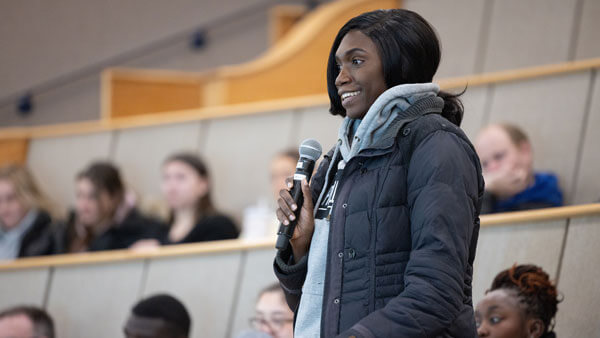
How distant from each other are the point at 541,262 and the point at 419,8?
2125 millimetres

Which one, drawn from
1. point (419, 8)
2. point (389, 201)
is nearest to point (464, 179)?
point (389, 201)

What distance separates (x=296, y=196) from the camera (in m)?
1.28

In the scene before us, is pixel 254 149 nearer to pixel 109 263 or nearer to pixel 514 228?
pixel 109 263

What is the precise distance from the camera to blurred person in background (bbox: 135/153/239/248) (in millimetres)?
3258

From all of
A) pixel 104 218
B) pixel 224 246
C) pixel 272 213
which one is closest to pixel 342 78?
pixel 224 246

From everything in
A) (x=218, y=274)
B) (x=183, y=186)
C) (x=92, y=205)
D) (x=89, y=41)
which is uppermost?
(x=89, y=41)

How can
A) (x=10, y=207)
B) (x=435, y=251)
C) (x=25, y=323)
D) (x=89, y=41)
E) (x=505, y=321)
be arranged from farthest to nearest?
(x=89, y=41), (x=10, y=207), (x=25, y=323), (x=505, y=321), (x=435, y=251)

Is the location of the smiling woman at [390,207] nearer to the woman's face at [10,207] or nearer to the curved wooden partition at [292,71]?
the woman's face at [10,207]

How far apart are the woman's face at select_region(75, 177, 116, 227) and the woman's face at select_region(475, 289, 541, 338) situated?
203cm

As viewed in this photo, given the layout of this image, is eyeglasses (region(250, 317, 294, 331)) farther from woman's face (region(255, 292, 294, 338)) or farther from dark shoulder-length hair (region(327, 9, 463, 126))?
dark shoulder-length hair (region(327, 9, 463, 126))

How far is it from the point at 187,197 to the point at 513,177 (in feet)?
4.18

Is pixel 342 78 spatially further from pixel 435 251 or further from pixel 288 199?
pixel 435 251

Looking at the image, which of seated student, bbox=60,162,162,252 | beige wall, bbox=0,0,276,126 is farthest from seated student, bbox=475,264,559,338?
beige wall, bbox=0,0,276,126

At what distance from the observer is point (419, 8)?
3975 millimetres
